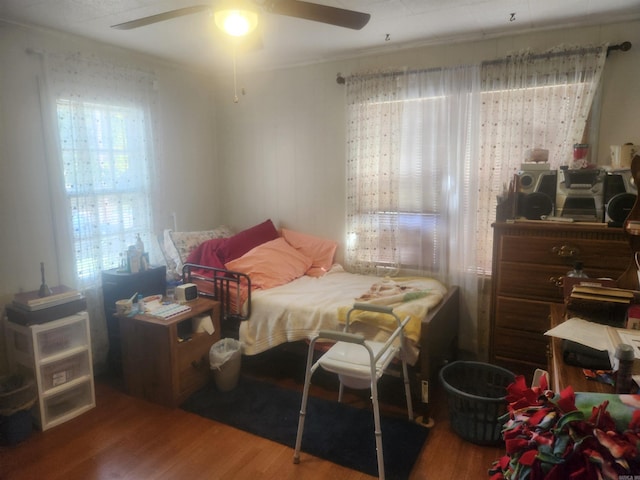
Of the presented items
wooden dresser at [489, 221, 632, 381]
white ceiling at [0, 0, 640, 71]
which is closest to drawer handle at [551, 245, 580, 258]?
wooden dresser at [489, 221, 632, 381]

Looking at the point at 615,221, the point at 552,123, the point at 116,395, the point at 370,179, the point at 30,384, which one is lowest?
the point at 116,395

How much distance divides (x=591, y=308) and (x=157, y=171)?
316cm

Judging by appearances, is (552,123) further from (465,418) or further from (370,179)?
(465,418)

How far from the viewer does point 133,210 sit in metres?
3.36

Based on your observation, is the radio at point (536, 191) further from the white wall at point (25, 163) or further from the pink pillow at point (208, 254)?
the white wall at point (25, 163)

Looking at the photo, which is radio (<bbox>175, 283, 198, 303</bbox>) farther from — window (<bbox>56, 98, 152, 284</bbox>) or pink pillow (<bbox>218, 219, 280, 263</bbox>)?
window (<bbox>56, 98, 152, 284</bbox>)

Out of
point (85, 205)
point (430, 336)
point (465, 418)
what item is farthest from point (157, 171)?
point (465, 418)

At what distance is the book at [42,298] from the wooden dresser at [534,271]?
2.62 meters

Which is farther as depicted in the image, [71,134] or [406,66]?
[406,66]

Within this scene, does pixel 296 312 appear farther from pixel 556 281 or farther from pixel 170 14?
pixel 170 14

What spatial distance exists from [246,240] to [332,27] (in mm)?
1782

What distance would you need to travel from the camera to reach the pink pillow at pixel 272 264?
327 cm

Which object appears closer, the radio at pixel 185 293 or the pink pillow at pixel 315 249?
the radio at pixel 185 293

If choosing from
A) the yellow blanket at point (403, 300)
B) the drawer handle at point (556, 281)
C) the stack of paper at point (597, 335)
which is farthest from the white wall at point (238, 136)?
the stack of paper at point (597, 335)
